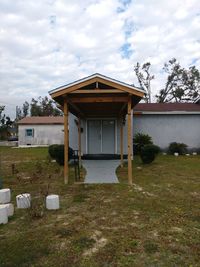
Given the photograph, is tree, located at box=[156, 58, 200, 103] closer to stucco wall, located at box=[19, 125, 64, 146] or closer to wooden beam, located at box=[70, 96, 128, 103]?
stucco wall, located at box=[19, 125, 64, 146]

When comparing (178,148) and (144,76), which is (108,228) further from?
(144,76)

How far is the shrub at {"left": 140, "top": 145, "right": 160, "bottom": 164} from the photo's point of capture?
1142 centimetres

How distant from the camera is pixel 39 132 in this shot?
28016 mm

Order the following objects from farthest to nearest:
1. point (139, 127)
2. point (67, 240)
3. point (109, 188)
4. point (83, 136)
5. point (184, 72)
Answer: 1. point (184, 72)
2. point (139, 127)
3. point (83, 136)
4. point (109, 188)
5. point (67, 240)

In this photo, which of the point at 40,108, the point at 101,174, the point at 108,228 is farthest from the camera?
the point at 40,108

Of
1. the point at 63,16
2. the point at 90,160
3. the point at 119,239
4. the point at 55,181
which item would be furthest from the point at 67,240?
the point at 90,160

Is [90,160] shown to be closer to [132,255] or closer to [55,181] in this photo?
[55,181]

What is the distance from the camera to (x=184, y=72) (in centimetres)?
3325

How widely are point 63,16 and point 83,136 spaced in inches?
252

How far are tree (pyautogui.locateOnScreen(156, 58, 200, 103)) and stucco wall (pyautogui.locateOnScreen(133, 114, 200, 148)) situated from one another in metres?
17.6

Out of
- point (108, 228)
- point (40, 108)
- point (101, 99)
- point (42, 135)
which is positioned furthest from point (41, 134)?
point (40, 108)

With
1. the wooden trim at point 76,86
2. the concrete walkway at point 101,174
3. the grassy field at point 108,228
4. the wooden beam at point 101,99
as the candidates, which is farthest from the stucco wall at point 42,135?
the grassy field at point 108,228

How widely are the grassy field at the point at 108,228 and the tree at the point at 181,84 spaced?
2734 cm

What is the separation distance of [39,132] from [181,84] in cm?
1804
